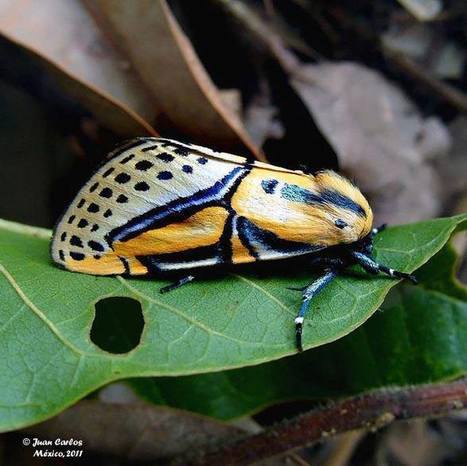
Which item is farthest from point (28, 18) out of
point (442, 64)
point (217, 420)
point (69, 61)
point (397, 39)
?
point (442, 64)

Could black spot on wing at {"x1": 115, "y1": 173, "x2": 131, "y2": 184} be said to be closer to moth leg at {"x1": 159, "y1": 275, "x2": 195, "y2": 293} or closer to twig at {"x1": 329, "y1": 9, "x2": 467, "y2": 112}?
moth leg at {"x1": 159, "y1": 275, "x2": 195, "y2": 293}

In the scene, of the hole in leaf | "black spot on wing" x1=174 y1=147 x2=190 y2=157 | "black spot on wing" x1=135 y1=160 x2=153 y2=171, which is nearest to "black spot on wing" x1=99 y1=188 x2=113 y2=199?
"black spot on wing" x1=135 y1=160 x2=153 y2=171

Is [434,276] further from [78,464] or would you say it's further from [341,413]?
[78,464]

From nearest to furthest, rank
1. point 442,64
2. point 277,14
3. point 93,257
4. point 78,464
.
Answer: point 93,257
point 78,464
point 277,14
point 442,64

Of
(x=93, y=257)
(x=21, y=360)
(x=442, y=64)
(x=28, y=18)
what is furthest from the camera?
(x=442, y=64)

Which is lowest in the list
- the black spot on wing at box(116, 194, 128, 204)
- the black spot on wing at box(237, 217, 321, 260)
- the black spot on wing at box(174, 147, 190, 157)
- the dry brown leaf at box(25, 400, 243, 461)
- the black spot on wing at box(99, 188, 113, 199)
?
the dry brown leaf at box(25, 400, 243, 461)

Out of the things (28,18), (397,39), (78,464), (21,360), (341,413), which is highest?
(28,18)

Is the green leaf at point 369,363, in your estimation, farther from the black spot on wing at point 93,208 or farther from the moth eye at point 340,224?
the black spot on wing at point 93,208
